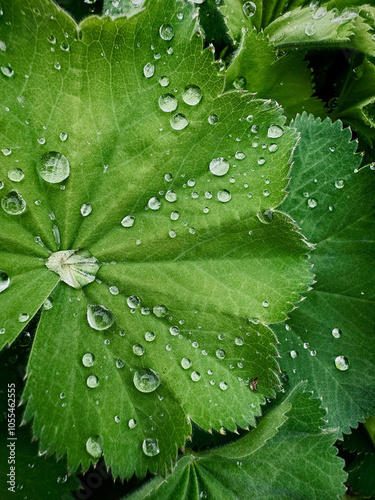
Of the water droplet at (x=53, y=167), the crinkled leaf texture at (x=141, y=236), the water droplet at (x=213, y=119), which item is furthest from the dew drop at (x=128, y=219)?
the water droplet at (x=213, y=119)

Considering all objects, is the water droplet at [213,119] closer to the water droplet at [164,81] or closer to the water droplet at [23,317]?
the water droplet at [164,81]

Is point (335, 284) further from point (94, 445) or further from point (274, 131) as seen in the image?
point (94, 445)

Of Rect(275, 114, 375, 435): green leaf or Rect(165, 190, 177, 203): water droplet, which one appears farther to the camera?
Rect(275, 114, 375, 435): green leaf

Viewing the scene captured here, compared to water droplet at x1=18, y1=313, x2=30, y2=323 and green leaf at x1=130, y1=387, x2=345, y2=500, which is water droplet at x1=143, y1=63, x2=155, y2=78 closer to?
water droplet at x1=18, y1=313, x2=30, y2=323

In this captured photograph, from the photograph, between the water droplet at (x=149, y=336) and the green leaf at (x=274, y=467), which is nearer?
the water droplet at (x=149, y=336)

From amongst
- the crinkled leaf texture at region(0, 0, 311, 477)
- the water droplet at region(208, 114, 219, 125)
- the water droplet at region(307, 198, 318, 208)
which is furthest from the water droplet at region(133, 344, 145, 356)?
the water droplet at region(307, 198, 318, 208)

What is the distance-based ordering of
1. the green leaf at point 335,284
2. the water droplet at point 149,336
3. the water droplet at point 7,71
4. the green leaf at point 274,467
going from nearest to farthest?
1. the water droplet at point 7,71
2. the water droplet at point 149,336
3. the green leaf at point 274,467
4. the green leaf at point 335,284

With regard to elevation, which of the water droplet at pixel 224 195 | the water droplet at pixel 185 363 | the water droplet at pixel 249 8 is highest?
the water droplet at pixel 249 8
